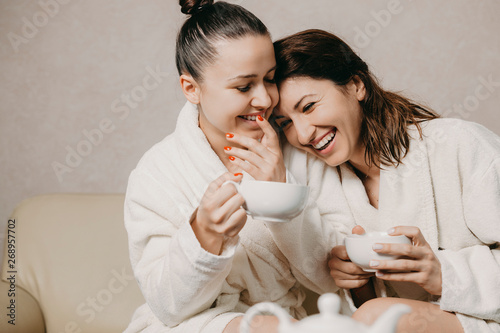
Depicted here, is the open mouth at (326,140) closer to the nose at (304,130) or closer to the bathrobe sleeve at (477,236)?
the nose at (304,130)

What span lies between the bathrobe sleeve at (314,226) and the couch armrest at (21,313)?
3.24 feet

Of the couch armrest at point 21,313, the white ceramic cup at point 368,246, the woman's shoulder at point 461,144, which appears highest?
the woman's shoulder at point 461,144

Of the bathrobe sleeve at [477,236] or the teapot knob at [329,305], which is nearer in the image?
the teapot knob at [329,305]

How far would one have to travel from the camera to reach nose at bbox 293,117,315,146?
1.47m

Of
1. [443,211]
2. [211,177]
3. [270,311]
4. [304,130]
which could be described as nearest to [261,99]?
[304,130]

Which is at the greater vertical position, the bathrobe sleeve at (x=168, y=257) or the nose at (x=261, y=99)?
the nose at (x=261, y=99)

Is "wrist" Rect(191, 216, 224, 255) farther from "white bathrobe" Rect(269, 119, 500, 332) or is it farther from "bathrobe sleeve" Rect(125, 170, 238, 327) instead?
"white bathrobe" Rect(269, 119, 500, 332)

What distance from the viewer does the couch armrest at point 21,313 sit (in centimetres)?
171

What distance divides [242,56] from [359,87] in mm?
416

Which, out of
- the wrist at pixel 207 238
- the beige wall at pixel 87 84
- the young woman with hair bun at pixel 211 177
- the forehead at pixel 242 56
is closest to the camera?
the wrist at pixel 207 238

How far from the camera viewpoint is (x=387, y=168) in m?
1.54

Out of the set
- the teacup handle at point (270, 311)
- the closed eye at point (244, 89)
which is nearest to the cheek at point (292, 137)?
the closed eye at point (244, 89)

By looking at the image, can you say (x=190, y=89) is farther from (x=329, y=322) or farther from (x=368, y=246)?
(x=329, y=322)

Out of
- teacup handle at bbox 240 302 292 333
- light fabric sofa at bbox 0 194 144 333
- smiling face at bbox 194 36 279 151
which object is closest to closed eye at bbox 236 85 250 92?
smiling face at bbox 194 36 279 151
